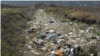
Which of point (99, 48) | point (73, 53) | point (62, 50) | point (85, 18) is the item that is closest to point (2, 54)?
point (62, 50)

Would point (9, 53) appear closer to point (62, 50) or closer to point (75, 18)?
point (62, 50)

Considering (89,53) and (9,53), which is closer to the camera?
(9,53)

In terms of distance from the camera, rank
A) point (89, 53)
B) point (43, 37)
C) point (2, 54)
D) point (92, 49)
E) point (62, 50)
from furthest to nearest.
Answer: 1. point (43, 37)
2. point (92, 49)
3. point (89, 53)
4. point (62, 50)
5. point (2, 54)

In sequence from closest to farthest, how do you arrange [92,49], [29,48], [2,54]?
[2,54] → [92,49] → [29,48]

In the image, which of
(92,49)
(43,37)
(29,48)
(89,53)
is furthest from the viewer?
(43,37)

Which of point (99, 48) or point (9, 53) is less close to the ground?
point (9, 53)

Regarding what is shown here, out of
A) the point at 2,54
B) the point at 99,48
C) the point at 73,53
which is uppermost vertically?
the point at 2,54

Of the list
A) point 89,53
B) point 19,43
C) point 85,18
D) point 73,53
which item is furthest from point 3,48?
point 85,18

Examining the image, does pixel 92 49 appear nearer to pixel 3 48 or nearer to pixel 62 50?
pixel 62 50

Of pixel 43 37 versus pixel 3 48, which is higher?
pixel 3 48
